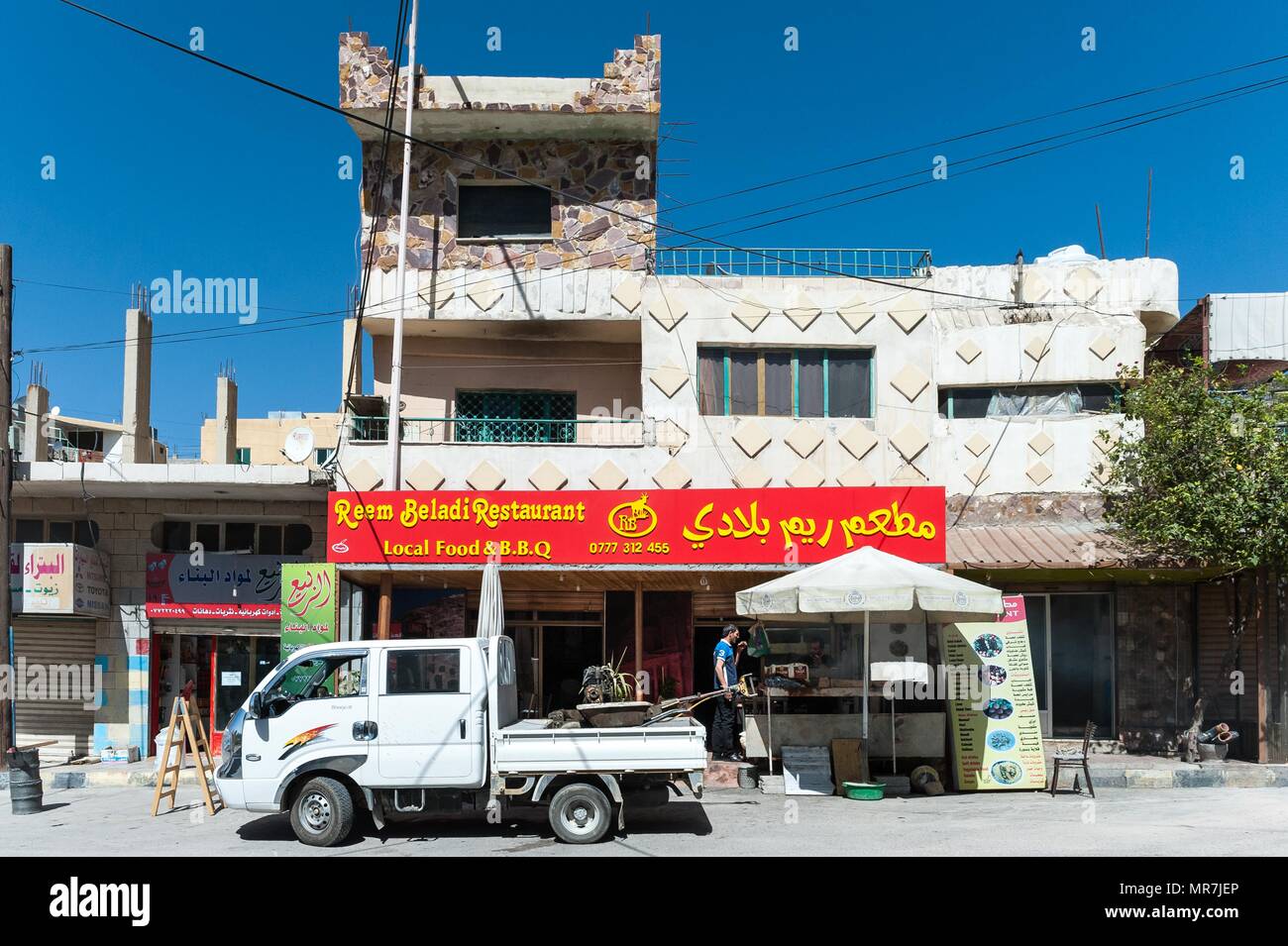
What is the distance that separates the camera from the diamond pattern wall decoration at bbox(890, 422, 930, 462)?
1933 centimetres

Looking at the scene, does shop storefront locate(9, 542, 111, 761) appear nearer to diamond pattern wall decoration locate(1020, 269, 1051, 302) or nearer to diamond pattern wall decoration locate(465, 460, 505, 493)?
diamond pattern wall decoration locate(465, 460, 505, 493)

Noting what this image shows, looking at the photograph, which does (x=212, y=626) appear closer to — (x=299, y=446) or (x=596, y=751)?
(x=299, y=446)

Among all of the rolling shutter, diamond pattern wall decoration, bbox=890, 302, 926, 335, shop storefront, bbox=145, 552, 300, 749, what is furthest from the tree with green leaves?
the rolling shutter

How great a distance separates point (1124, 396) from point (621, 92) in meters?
10.5

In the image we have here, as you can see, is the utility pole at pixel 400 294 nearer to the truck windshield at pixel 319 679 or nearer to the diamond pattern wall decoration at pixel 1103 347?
the truck windshield at pixel 319 679

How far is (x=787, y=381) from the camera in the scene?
1953 cm

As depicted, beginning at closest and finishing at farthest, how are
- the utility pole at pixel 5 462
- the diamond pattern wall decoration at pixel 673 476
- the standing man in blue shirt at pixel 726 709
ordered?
the standing man in blue shirt at pixel 726 709, the utility pole at pixel 5 462, the diamond pattern wall decoration at pixel 673 476

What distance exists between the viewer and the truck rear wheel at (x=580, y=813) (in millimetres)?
10875

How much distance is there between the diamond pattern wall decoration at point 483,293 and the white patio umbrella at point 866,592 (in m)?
8.48

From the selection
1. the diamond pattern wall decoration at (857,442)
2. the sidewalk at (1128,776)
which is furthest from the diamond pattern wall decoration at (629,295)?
the sidewalk at (1128,776)

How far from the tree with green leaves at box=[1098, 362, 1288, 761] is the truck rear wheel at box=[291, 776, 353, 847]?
1246cm

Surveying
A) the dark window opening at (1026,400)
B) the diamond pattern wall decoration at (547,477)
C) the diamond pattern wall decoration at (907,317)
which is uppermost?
the diamond pattern wall decoration at (907,317)
